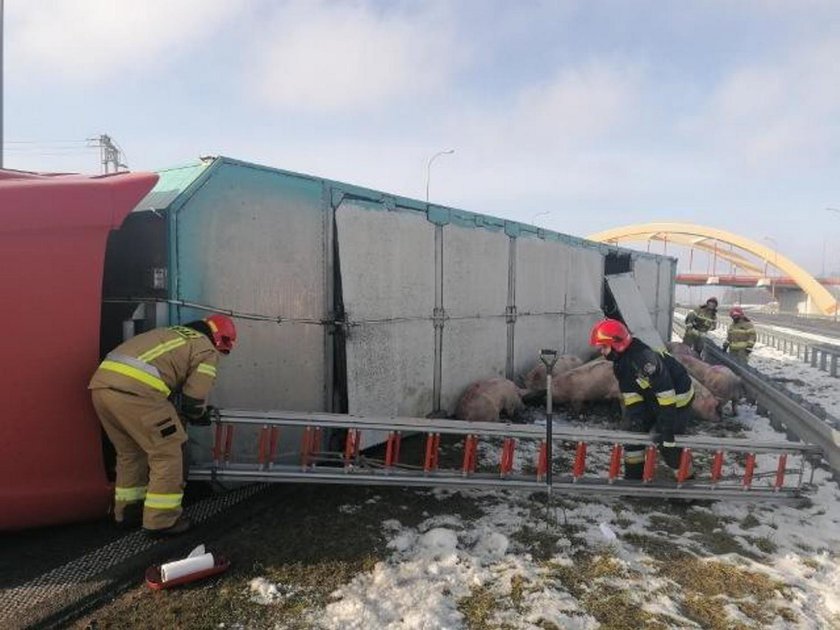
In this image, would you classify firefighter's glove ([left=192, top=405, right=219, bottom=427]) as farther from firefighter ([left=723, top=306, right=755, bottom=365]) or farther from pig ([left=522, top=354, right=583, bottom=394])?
firefighter ([left=723, top=306, right=755, bottom=365])

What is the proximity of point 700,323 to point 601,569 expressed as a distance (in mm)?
10525

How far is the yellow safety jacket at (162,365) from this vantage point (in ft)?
12.0

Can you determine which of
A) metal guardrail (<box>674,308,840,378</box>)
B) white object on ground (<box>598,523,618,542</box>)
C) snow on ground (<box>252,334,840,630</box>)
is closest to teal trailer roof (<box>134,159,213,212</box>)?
snow on ground (<box>252,334,840,630</box>)

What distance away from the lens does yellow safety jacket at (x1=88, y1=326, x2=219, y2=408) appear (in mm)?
3662

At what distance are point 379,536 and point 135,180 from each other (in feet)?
9.35

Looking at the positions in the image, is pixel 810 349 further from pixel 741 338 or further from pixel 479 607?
pixel 479 607

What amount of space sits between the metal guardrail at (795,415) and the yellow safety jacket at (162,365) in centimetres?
492

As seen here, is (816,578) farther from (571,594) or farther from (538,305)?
(538,305)

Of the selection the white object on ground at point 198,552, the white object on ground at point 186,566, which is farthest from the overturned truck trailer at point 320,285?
the white object on ground at point 186,566

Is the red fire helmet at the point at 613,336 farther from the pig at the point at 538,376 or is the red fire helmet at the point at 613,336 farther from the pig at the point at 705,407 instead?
the pig at the point at 705,407

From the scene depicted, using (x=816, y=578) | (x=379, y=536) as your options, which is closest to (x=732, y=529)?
(x=816, y=578)

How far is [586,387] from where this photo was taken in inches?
318

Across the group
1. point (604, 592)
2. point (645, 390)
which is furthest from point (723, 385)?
point (604, 592)

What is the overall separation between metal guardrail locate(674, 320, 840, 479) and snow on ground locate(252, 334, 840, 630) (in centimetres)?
51
